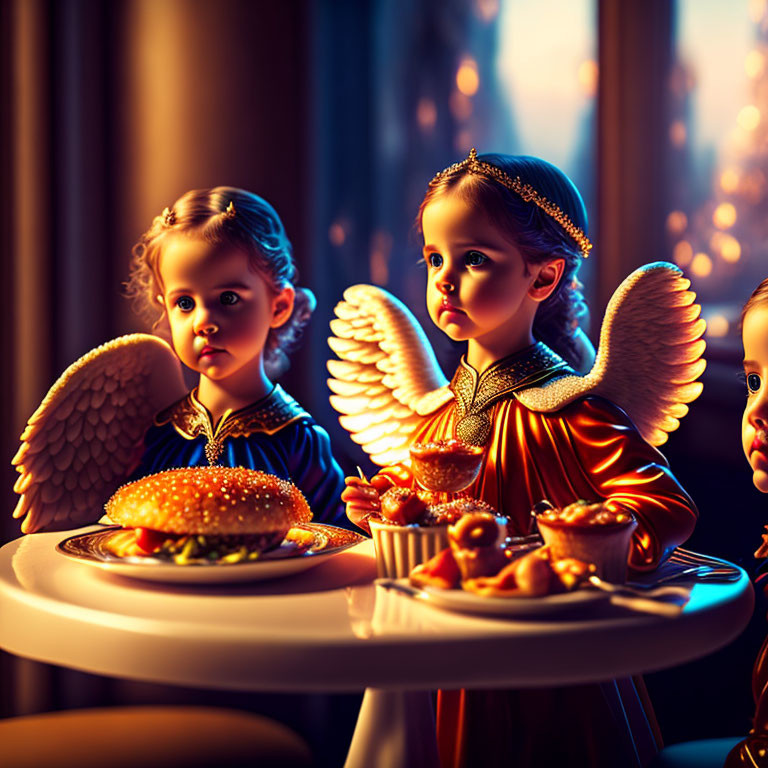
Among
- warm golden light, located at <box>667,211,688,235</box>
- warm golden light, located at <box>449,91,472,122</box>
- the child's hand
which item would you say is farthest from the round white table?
warm golden light, located at <box>449,91,472,122</box>

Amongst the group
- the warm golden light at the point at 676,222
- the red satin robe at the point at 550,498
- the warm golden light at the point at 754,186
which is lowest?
the red satin robe at the point at 550,498

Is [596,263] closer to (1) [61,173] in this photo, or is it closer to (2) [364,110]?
(2) [364,110]

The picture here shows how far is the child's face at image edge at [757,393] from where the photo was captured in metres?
1.45

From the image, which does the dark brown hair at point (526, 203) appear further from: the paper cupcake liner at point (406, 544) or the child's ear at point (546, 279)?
the paper cupcake liner at point (406, 544)

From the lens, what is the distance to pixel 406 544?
4.61 feet

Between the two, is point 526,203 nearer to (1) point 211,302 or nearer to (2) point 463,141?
(1) point 211,302

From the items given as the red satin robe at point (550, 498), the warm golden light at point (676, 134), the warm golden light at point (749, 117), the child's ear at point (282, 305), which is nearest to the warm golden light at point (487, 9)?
the warm golden light at point (676, 134)

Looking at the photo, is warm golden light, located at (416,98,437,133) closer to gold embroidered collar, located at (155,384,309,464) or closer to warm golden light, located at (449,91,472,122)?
warm golden light, located at (449,91,472,122)

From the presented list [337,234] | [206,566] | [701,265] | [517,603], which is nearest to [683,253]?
[701,265]

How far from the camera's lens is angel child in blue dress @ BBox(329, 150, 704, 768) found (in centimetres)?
164

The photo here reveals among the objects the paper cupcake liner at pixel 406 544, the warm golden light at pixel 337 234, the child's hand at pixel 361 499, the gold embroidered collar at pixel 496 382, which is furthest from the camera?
the warm golden light at pixel 337 234

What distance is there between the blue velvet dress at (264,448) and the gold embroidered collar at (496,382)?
0.36 m

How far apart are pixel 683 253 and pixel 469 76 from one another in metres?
0.68

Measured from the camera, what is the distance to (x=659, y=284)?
1646mm
